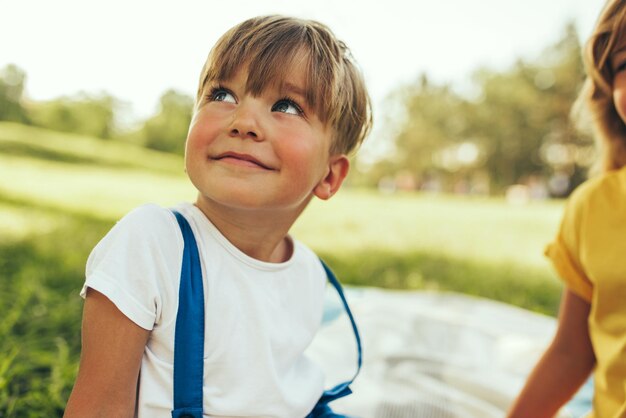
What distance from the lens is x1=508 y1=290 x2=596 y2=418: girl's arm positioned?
133cm

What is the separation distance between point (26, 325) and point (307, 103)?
1.60m

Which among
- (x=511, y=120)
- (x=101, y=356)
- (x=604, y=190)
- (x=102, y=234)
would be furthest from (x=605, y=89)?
(x=511, y=120)

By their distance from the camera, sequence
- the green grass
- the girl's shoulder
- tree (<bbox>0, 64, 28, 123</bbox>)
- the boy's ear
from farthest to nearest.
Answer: tree (<bbox>0, 64, 28, 123</bbox>) < the green grass < the girl's shoulder < the boy's ear

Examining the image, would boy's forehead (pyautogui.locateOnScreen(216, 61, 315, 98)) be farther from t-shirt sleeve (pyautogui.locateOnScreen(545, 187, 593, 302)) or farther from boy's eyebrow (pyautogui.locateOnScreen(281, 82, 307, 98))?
t-shirt sleeve (pyautogui.locateOnScreen(545, 187, 593, 302))

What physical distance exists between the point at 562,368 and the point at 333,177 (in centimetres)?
71

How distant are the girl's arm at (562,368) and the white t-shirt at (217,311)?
1.84 ft

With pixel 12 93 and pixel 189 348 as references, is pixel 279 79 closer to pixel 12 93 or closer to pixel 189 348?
pixel 189 348

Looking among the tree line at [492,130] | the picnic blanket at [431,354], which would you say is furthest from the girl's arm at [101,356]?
the tree line at [492,130]

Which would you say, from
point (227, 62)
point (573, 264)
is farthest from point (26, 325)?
point (573, 264)

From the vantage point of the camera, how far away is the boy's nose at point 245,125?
0.92 metres

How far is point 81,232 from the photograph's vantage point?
3.75 meters

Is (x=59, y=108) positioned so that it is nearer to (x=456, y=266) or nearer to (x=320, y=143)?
(x=456, y=266)

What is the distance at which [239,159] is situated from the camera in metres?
0.93

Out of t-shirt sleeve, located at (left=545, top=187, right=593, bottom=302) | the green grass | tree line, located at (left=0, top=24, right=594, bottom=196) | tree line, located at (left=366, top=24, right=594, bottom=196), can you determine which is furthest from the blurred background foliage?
tree line, located at (left=366, top=24, right=594, bottom=196)
